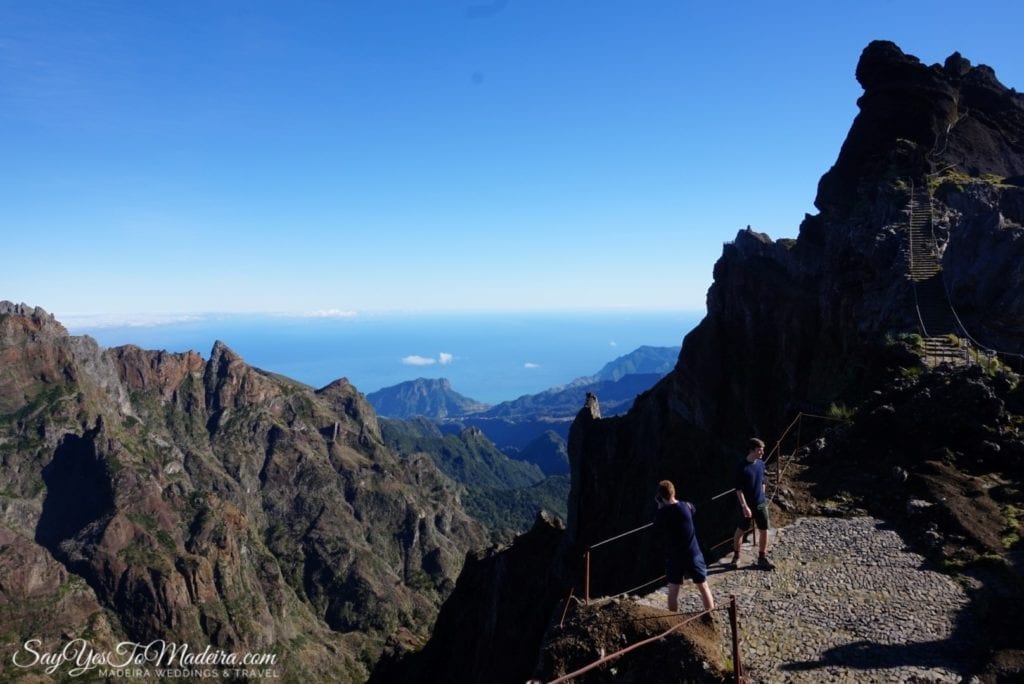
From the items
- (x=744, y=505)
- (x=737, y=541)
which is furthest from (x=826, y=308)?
(x=744, y=505)

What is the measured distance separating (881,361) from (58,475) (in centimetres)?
21642

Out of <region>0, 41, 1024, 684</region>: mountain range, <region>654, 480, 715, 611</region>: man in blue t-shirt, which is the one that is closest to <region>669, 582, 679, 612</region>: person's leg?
<region>654, 480, 715, 611</region>: man in blue t-shirt

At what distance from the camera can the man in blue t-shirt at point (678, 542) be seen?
11.6m

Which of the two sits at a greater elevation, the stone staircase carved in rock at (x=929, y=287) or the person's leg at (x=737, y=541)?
the stone staircase carved in rock at (x=929, y=287)

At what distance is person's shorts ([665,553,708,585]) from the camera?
1168cm

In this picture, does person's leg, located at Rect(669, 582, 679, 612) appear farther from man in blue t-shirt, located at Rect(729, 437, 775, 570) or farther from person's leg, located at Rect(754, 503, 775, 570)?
person's leg, located at Rect(754, 503, 775, 570)

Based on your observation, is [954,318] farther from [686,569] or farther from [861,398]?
[686,569]

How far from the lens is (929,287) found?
33938 millimetres

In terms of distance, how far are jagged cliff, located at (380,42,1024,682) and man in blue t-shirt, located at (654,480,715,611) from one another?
697 inches

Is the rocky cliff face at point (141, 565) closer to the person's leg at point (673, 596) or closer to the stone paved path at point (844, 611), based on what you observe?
the stone paved path at point (844, 611)

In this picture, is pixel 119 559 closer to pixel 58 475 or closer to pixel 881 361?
pixel 58 475

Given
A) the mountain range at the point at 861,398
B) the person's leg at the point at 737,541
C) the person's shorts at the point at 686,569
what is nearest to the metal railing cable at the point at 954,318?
the mountain range at the point at 861,398

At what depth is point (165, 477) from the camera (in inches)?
7510

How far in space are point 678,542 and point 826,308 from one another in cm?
3531
